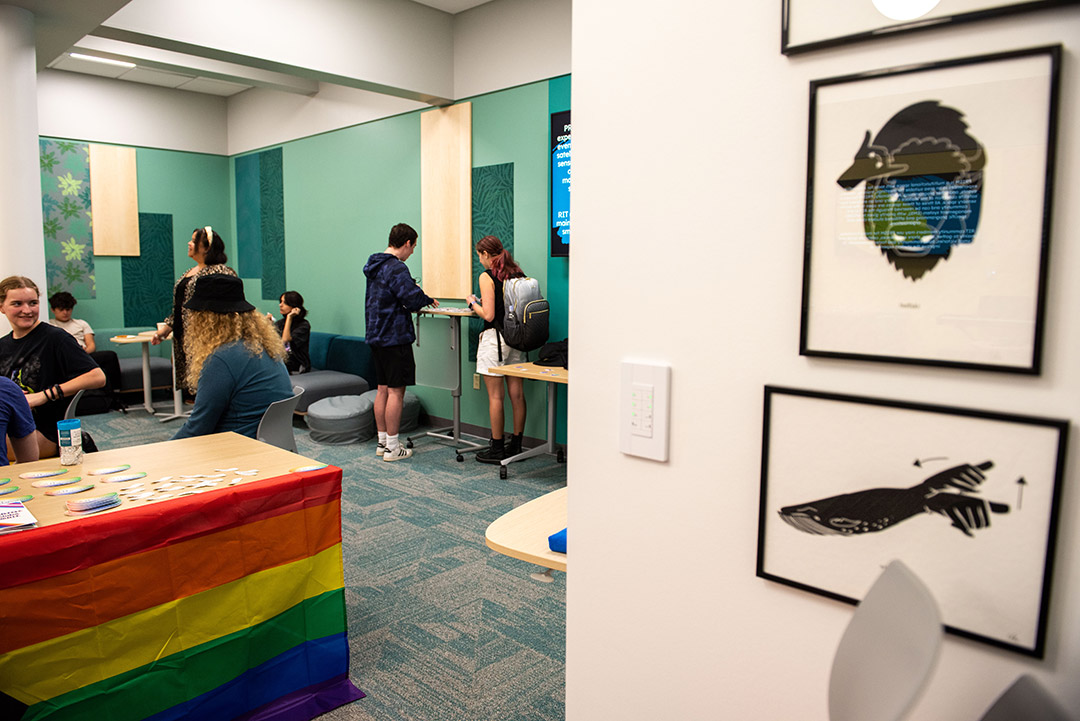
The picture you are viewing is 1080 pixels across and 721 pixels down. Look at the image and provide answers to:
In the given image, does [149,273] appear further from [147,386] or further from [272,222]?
[147,386]

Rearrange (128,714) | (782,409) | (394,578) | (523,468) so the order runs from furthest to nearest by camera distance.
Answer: (523,468)
(394,578)
(128,714)
(782,409)

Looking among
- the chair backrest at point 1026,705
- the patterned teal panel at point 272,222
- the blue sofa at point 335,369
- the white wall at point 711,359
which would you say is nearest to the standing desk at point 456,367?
the blue sofa at point 335,369

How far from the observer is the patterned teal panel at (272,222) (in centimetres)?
780

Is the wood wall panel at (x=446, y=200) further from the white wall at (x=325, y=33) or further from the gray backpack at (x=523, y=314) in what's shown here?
the gray backpack at (x=523, y=314)

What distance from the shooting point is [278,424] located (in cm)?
296

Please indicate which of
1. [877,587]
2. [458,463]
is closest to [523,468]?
[458,463]

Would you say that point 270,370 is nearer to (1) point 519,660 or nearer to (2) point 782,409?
(1) point 519,660

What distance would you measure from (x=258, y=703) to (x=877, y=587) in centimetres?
195

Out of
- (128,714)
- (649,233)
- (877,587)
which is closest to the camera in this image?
(877,587)

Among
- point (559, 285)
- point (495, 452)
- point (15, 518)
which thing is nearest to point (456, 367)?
point (495, 452)

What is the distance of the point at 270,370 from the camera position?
9.53 feet

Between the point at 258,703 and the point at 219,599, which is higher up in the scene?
the point at 219,599

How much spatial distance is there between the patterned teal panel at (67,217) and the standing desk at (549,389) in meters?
5.56

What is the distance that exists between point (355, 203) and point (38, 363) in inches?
159
